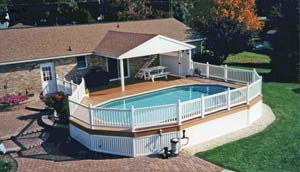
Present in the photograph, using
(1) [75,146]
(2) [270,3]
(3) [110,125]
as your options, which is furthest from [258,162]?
(2) [270,3]

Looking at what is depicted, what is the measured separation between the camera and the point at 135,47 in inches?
879

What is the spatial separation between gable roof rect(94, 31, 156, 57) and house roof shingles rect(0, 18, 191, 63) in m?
0.63

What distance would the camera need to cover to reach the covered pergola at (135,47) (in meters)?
22.2

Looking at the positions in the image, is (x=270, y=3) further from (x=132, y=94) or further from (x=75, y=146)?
(x=75, y=146)

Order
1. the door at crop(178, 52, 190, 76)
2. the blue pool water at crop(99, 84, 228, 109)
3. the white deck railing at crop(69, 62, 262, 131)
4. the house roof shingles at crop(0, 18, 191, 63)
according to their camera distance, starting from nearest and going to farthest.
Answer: the white deck railing at crop(69, 62, 262, 131), the blue pool water at crop(99, 84, 228, 109), the house roof shingles at crop(0, 18, 191, 63), the door at crop(178, 52, 190, 76)

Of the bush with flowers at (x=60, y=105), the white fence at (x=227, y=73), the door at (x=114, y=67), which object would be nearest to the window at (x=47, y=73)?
the door at (x=114, y=67)

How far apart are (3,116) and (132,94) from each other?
709cm

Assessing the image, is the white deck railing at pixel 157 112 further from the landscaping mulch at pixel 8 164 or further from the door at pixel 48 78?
the door at pixel 48 78

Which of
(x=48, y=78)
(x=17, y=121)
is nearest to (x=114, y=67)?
(x=48, y=78)

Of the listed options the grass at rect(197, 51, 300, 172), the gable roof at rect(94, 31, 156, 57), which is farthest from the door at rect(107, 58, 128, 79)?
the grass at rect(197, 51, 300, 172)

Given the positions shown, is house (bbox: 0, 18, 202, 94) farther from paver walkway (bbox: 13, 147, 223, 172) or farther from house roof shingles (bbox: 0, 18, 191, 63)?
paver walkway (bbox: 13, 147, 223, 172)

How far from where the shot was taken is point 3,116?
803 inches

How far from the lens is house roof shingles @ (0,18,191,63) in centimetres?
2320

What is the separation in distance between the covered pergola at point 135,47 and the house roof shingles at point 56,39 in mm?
1398
